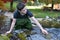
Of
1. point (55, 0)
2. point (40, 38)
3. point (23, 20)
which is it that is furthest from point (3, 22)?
point (55, 0)

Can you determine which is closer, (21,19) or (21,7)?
(21,7)

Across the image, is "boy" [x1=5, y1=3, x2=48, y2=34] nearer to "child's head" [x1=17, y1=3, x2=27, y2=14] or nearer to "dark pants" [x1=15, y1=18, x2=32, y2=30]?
"dark pants" [x1=15, y1=18, x2=32, y2=30]

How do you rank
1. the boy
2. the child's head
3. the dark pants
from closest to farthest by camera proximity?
1. the child's head
2. the boy
3. the dark pants

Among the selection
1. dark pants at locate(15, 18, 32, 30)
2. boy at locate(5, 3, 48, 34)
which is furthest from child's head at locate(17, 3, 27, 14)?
dark pants at locate(15, 18, 32, 30)

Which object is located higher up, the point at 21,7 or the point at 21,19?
the point at 21,7

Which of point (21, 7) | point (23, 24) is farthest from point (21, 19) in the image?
point (21, 7)

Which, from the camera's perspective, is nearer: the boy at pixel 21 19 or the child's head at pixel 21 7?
the child's head at pixel 21 7

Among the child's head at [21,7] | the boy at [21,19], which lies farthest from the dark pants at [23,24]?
the child's head at [21,7]

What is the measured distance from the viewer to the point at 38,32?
3848 mm

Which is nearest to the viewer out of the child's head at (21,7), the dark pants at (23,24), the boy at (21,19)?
the child's head at (21,7)

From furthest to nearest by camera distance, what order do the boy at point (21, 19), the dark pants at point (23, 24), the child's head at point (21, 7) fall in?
the dark pants at point (23, 24) < the boy at point (21, 19) < the child's head at point (21, 7)

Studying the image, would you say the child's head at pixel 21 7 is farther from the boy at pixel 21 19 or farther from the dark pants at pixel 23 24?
the dark pants at pixel 23 24

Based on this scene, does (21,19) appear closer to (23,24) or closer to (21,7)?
(23,24)

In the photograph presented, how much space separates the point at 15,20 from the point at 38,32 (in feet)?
1.56
